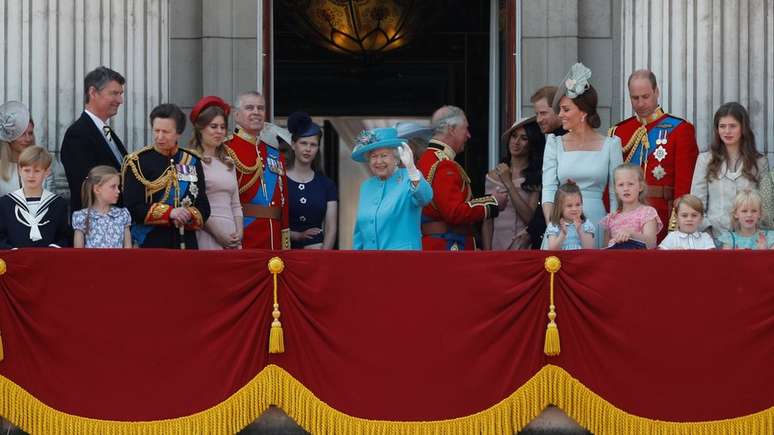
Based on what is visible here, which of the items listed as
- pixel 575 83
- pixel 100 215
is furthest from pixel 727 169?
pixel 100 215

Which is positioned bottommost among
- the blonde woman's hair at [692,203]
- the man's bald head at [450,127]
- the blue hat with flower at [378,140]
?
the blonde woman's hair at [692,203]

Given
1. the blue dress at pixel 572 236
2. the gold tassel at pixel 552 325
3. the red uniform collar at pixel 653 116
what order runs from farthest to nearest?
the red uniform collar at pixel 653 116 → the blue dress at pixel 572 236 → the gold tassel at pixel 552 325

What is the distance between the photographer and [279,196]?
1212cm

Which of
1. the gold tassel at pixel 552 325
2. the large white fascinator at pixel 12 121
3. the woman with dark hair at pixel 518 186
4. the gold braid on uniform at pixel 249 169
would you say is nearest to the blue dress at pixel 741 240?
the gold tassel at pixel 552 325

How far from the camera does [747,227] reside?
36.2ft

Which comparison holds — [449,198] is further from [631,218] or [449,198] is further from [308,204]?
[631,218]

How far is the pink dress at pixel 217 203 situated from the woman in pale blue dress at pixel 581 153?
2.05 m

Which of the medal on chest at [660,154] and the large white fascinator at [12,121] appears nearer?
the large white fascinator at [12,121]

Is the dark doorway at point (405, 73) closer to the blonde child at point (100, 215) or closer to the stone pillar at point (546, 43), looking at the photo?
the stone pillar at point (546, 43)

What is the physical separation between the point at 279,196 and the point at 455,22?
6.21 meters

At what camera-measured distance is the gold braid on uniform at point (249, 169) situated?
39.1 ft

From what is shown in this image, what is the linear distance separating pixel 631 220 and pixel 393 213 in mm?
1480

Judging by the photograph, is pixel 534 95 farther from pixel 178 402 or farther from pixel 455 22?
pixel 455 22

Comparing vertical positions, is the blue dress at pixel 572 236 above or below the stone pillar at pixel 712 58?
below
